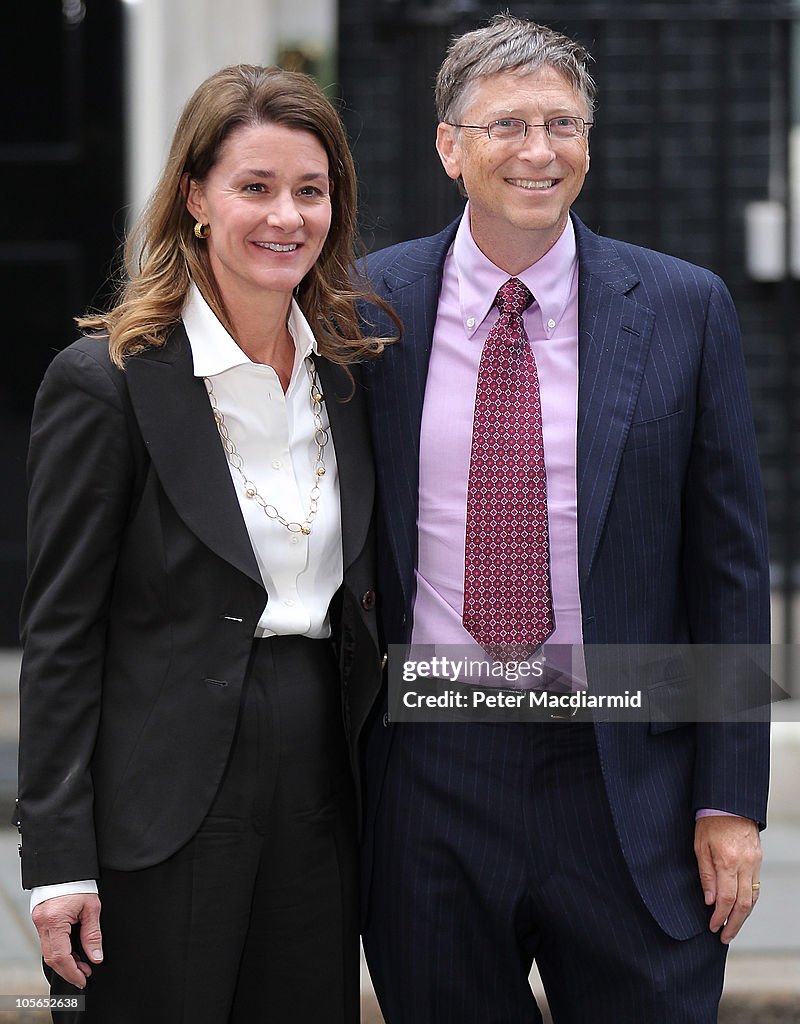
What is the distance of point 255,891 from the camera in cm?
218

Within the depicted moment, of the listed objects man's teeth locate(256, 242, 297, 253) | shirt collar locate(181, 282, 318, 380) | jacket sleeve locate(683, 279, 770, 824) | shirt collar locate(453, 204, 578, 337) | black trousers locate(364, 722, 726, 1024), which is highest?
man's teeth locate(256, 242, 297, 253)

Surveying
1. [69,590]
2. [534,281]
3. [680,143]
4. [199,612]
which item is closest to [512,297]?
[534,281]

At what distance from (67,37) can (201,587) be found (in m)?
3.38

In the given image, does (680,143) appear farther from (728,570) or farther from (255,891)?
(255,891)

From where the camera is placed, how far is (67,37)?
194 inches

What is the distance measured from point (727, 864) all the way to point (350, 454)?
32.1 inches

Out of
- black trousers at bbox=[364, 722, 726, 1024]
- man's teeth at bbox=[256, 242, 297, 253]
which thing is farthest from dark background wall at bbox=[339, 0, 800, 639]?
black trousers at bbox=[364, 722, 726, 1024]

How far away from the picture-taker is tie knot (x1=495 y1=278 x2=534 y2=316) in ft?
7.43

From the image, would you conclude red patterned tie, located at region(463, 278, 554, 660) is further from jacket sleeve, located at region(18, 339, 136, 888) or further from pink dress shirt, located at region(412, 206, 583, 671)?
jacket sleeve, located at region(18, 339, 136, 888)

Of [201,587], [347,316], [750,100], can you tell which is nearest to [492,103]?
[347,316]

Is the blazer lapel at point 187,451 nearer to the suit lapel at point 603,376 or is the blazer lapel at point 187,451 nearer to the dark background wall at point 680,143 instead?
the suit lapel at point 603,376

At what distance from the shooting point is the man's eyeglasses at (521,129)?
2.22 m

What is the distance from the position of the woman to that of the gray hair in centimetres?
23

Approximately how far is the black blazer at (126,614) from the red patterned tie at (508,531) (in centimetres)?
34
